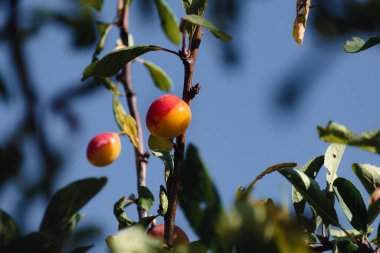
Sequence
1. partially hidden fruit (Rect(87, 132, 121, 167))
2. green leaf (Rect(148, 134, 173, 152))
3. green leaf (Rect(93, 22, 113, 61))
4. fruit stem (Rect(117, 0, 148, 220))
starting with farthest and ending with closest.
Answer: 1. green leaf (Rect(93, 22, 113, 61))
2. partially hidden fruit (Rect(87, 132, 121, 167))
3. fruit stem (Rect(117, 0, 148, 220))
4. green leaf (Rect(148, 134, 173, 152))

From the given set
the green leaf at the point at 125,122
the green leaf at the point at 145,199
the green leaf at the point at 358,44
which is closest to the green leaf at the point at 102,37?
the green leaf at the point at 125,122

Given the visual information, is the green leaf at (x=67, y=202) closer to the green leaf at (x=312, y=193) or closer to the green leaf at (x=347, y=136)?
the green leaf at (x=347, y=136)

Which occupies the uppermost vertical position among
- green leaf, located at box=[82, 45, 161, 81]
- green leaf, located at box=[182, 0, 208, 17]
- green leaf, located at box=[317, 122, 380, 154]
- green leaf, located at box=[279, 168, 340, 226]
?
green leaf, located at box=[182, 0, 208, 17]

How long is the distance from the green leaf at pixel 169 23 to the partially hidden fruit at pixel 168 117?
114cm

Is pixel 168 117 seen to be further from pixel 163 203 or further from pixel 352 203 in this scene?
pixel 352 203

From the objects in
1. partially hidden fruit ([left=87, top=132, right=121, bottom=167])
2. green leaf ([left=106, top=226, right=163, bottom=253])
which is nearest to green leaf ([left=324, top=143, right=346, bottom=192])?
green leaf ([left=106, top=226, right=163, bottom=253])

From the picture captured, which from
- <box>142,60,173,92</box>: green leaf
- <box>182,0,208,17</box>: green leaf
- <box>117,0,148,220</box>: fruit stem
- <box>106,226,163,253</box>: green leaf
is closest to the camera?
<box>106,226,163,253</box>: green leaf

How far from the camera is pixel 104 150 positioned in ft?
7.81

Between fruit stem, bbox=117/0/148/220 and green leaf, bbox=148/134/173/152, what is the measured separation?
0.14 m

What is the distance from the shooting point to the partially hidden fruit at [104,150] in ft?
7.85

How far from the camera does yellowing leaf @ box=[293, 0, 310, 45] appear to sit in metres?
1.69

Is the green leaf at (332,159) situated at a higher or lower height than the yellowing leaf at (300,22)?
lower

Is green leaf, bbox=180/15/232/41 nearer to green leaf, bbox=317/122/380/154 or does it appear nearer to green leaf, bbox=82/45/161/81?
green leaf, bbox=82/45/161/81

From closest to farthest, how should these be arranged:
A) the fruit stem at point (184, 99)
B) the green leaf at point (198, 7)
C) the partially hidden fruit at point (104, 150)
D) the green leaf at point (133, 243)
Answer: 1. the green leaf at point (133, 243)
2. the fruit stem at point (184, 99)
3. the green leaf at point (198, 7)
4. the partially hidden fruit at point (104, 150)
